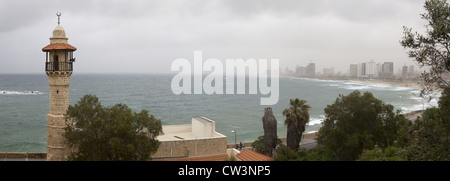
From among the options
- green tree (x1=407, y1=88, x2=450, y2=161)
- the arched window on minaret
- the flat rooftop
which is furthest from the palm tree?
the arched window on minaret

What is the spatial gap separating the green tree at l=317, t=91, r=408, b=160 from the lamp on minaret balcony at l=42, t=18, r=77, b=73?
56.1ft

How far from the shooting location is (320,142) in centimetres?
2575

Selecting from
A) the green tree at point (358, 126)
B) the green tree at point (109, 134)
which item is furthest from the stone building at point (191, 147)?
the green tree at point (358, 126)

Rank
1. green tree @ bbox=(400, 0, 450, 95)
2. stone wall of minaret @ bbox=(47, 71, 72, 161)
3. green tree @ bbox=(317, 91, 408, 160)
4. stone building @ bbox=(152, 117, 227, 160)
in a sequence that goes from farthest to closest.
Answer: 1. green tree @ bbox=(317, 91, 408, 160)
2. stone building @ bbox=(152, 117, 227, 160)
3. stone wall of minaret @ bbox=(47, 71, 72, 161)
4. green tree @ bbox=(400, 0, 450, 95)

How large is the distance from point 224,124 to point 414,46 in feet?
166

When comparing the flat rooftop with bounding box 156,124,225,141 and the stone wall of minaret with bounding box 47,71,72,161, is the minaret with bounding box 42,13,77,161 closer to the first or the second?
the stone wall of minaret with bounding box 47,71,72,161

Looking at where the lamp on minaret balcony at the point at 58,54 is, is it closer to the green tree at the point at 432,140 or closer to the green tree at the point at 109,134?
the green tree at the point at 109,134

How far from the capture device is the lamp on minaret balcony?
21.8 metres

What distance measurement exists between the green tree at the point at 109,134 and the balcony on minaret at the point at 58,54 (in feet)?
11.7

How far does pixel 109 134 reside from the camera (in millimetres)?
18719

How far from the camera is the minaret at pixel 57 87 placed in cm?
2147
